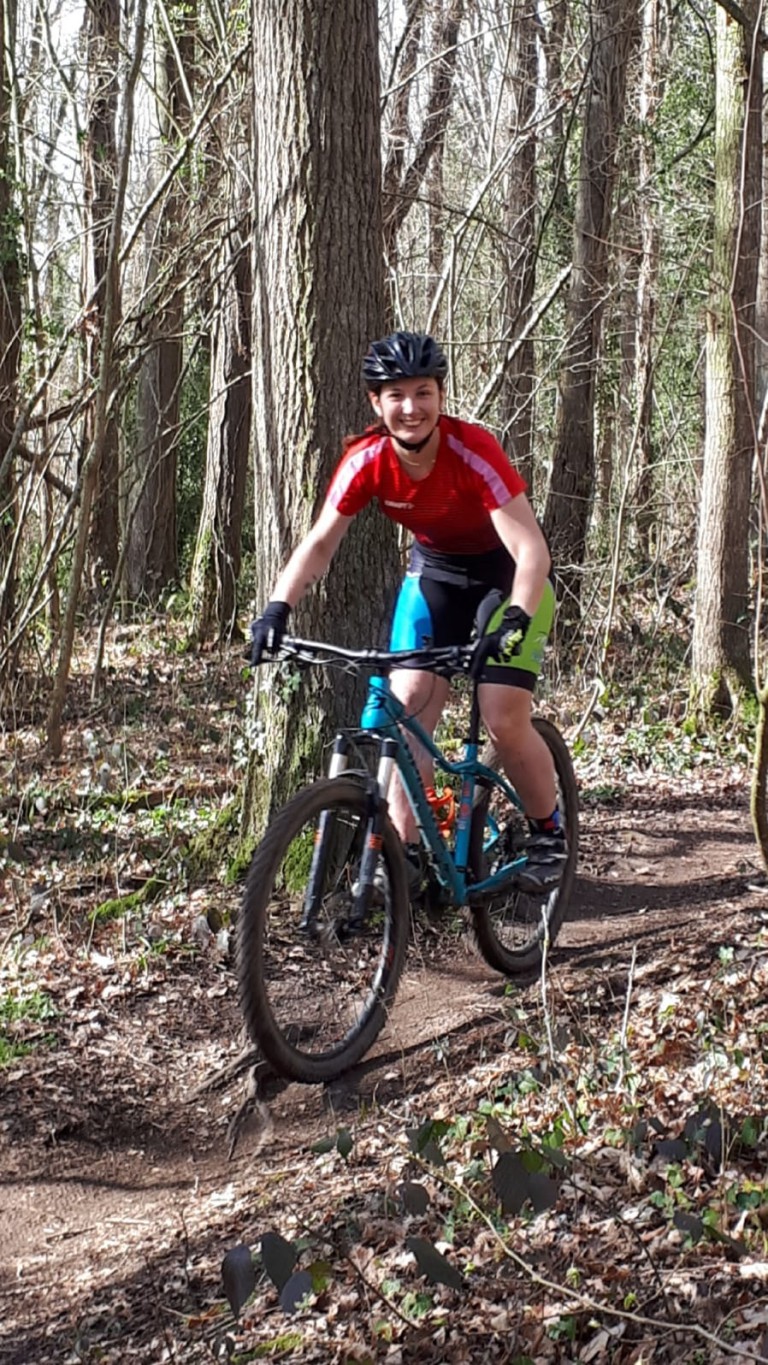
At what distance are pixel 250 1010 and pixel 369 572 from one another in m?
2.25

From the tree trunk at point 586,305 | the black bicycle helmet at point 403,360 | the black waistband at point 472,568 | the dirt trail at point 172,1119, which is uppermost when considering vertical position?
the tree trunk at point 586,305

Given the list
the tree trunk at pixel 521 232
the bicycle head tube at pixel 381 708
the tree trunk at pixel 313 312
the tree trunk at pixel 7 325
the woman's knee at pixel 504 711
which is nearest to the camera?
the bicycle head tube at pixel 381 708

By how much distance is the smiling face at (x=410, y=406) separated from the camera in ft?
15.1

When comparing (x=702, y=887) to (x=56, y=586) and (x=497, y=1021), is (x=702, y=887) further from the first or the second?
(x=56, y=586)

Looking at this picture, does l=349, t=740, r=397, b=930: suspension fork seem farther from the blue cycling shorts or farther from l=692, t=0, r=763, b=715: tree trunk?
l=692, t=0, r=763, b=715: tree trunk

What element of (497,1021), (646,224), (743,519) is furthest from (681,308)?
(497,1021)

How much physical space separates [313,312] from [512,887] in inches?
98.1

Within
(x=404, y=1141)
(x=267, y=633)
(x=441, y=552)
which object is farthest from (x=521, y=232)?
(x=404, y=1141)

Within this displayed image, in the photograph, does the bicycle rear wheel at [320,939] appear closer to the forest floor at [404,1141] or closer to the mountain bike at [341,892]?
the mountain bike at [341,892]

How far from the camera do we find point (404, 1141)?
4.17 meters

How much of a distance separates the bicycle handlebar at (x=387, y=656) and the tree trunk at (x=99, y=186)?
14.7ft

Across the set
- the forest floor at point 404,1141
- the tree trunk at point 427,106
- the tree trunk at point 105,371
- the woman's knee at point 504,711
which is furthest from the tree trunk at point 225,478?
the woman's knee at point 504,711

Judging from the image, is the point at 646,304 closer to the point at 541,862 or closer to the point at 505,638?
the point at 541,862

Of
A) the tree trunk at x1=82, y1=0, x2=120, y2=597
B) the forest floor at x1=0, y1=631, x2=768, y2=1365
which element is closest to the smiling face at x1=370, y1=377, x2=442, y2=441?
the forest floor at x1=0, y1=631, x2=768, y2=1365
